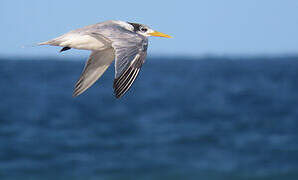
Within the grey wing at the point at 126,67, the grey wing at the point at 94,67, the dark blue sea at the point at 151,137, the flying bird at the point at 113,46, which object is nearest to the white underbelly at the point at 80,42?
the flying bird at the point at 113,46

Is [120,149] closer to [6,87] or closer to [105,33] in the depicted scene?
[105,33]

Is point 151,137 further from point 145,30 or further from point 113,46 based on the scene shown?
point 113,46

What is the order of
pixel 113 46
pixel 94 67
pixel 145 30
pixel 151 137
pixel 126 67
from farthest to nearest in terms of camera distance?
pixel 151 137, pixel 145 30, pixel 94 67, pixel 113 46, pixel 126 67

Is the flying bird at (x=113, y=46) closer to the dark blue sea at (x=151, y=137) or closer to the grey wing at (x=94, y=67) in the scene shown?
the grey wing at (x=94, y=67)

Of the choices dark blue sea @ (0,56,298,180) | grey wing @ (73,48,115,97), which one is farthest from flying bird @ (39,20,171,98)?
dark blue sea @ (0,56,298,180)

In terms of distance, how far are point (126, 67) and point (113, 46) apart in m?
0.39

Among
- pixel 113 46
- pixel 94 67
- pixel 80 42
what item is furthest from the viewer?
pixel 94 67

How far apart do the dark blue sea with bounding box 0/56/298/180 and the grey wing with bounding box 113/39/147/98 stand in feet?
53.4

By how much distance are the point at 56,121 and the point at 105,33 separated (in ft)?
101

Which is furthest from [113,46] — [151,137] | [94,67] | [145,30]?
[151,137]

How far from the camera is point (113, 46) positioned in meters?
7.19

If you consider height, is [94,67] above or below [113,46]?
below

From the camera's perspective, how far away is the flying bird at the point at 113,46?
7.00 metres

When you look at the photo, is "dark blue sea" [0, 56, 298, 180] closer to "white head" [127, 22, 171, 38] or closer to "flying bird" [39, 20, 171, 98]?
"white head" [127, 22, 171, 38]
